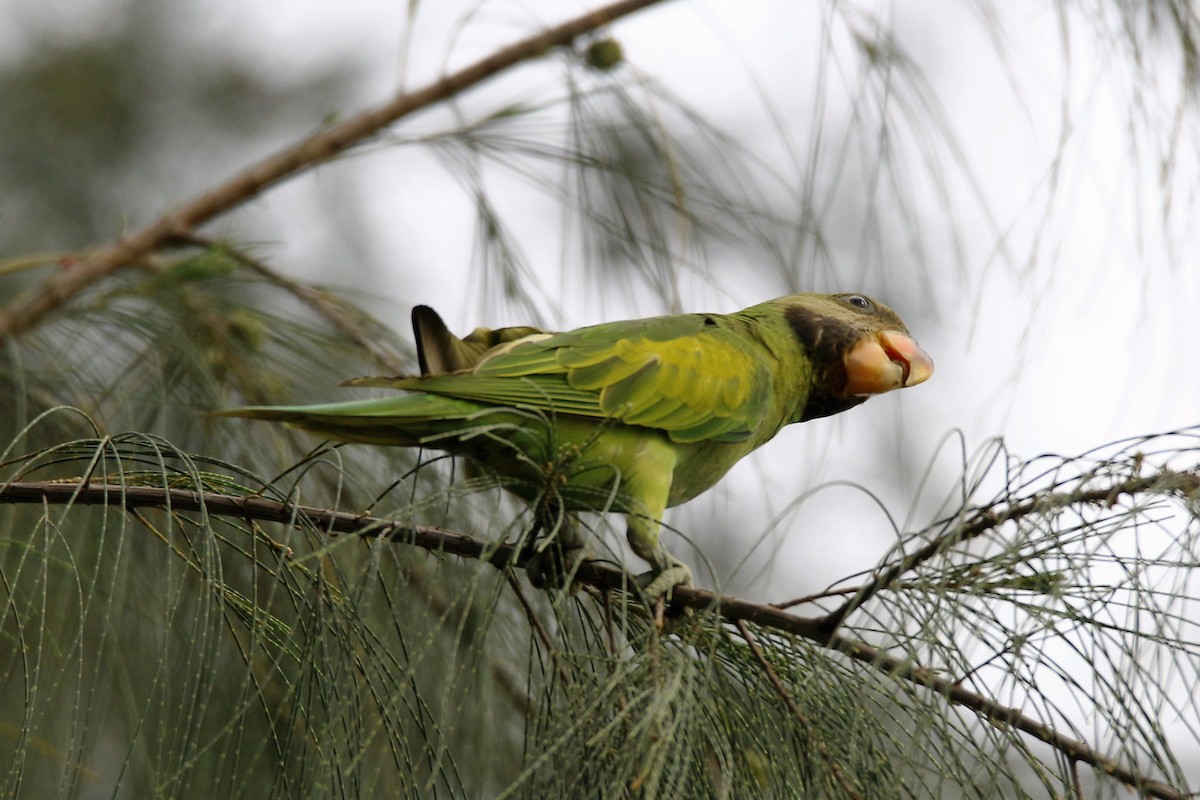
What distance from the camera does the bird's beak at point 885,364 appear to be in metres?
2.31

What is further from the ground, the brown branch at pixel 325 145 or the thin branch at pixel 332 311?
the brown branch at pixel 325 145

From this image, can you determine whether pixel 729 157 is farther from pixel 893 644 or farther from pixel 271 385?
pixel 893 644

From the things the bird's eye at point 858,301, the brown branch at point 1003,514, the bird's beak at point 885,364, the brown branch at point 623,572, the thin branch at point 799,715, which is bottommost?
the thin branch at point 799,715

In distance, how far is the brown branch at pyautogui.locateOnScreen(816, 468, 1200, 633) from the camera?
1.27 m

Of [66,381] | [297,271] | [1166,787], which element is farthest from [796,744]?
[297,271]

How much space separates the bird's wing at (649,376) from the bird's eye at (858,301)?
0.93 ft

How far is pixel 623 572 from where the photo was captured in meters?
1.32

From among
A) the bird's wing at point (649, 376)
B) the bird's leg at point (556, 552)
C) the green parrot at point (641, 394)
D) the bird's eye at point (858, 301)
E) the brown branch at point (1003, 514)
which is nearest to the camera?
the brown branch at point (1003, 514)

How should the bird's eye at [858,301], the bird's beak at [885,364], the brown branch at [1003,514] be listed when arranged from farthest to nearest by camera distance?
the bird's eye at [858,301]
the bird's beak at [885,364]
the brown branch at [1003,514]

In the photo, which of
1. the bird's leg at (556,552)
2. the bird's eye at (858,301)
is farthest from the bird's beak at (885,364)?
the bird's leg at (556,552)

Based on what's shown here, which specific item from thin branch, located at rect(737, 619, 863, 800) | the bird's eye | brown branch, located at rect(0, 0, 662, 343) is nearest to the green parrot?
the bird's eye

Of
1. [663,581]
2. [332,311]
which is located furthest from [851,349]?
[332,311]

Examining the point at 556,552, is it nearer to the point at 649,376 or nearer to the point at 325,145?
the point at 649,376

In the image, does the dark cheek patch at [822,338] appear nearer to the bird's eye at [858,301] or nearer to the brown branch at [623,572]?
the bird's eye at [858,301]
